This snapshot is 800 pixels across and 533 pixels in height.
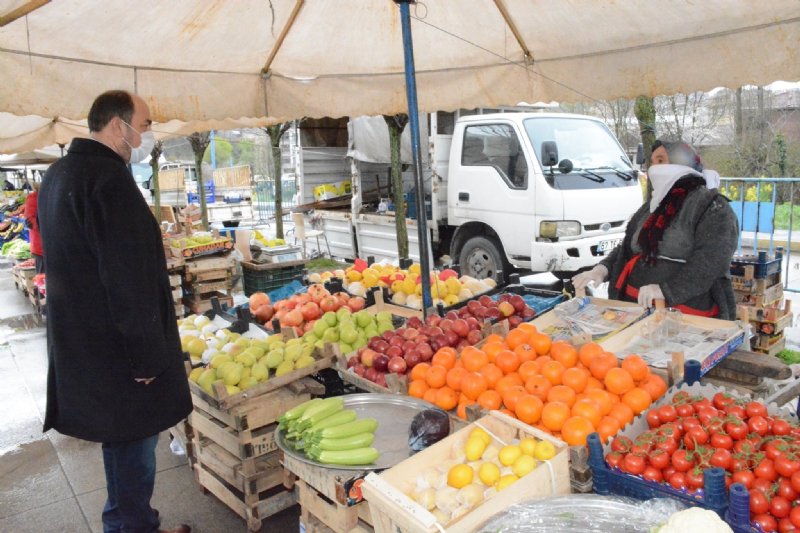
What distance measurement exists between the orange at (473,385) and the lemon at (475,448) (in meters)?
0.44

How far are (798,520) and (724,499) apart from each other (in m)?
0.19

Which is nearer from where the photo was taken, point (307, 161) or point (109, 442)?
point (109, 442)

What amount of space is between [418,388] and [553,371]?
654 millimetres

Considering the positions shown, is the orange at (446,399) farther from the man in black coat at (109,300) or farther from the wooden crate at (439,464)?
the man in black coat at (109,300)

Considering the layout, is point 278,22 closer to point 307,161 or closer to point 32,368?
point 32,368

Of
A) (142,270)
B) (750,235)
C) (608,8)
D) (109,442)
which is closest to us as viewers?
(142,270)

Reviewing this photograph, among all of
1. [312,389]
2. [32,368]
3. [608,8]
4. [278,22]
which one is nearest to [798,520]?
[312,389]

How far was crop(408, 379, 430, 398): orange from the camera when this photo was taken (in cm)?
280

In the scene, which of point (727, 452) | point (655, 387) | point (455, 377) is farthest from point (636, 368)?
point (455, 377)

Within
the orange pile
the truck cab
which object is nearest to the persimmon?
the orange pile

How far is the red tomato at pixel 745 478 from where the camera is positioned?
6.11 ft

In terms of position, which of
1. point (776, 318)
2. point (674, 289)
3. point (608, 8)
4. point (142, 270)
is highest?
point (608, 8)

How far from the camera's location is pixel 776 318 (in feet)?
17.7

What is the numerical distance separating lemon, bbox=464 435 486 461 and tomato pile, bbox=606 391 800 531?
459 millimetres
